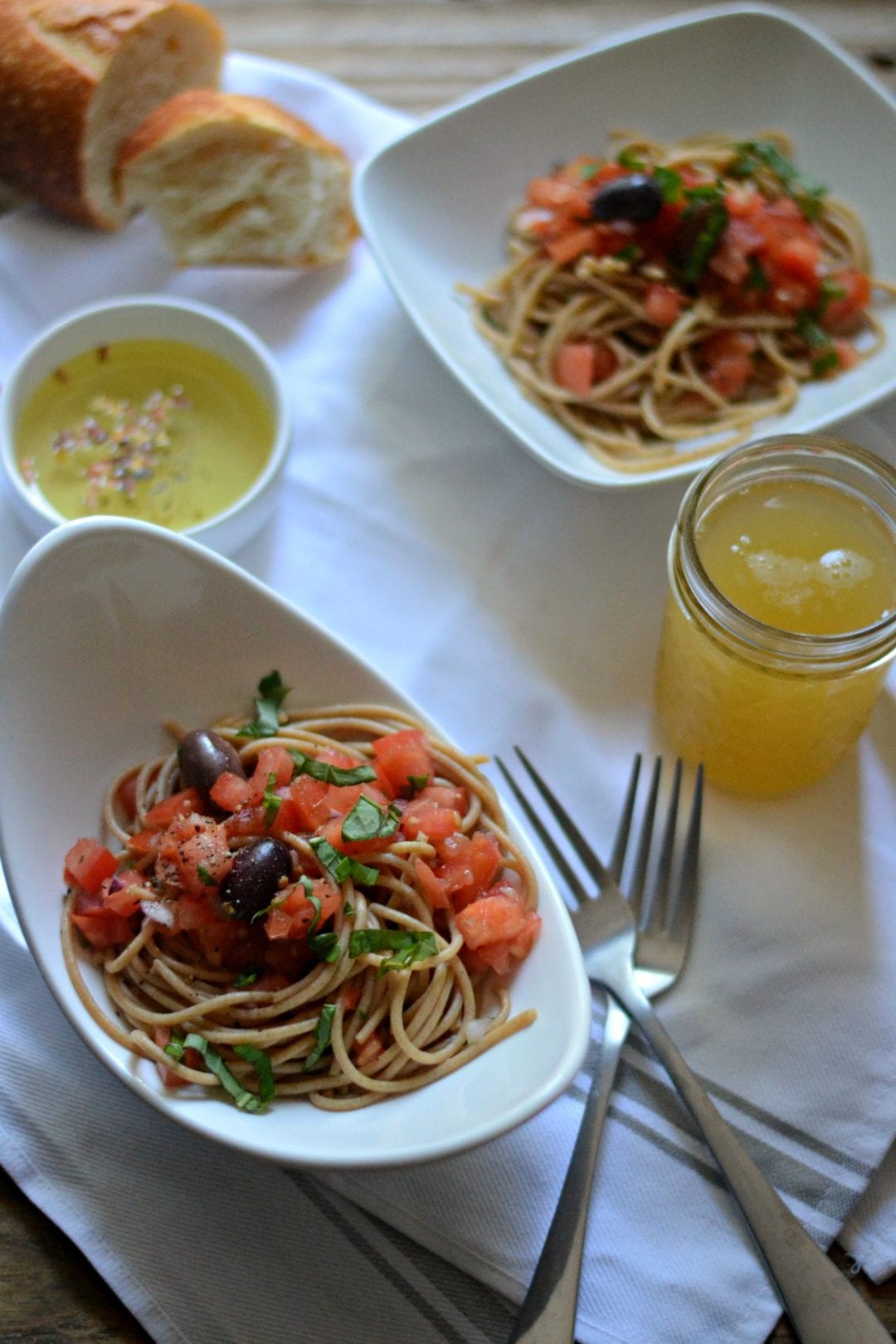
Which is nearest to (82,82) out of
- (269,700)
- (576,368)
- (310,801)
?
(576,368)

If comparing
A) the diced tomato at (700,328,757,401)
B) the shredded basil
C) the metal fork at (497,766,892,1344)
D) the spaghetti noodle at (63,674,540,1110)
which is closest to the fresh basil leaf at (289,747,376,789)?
the spaghetti noodle at (63,674,540,1110)

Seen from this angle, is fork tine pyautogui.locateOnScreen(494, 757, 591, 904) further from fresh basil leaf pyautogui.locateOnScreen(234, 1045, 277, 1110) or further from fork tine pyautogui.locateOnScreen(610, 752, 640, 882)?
fresh basil leaf pyautogui.locateOnScreen(234, 1045, 277, 1110)

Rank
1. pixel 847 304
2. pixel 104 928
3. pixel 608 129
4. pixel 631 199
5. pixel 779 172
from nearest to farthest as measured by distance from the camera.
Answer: pixel 104 928
pixel 631 199
pixel 847 304
pixel 779 172
pixel 608 129

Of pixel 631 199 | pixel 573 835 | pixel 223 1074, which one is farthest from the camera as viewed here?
pixel 631 199

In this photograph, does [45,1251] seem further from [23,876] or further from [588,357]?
[588,357]

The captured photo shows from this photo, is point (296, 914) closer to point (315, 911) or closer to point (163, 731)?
point (315, 911)

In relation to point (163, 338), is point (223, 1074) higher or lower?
lower
